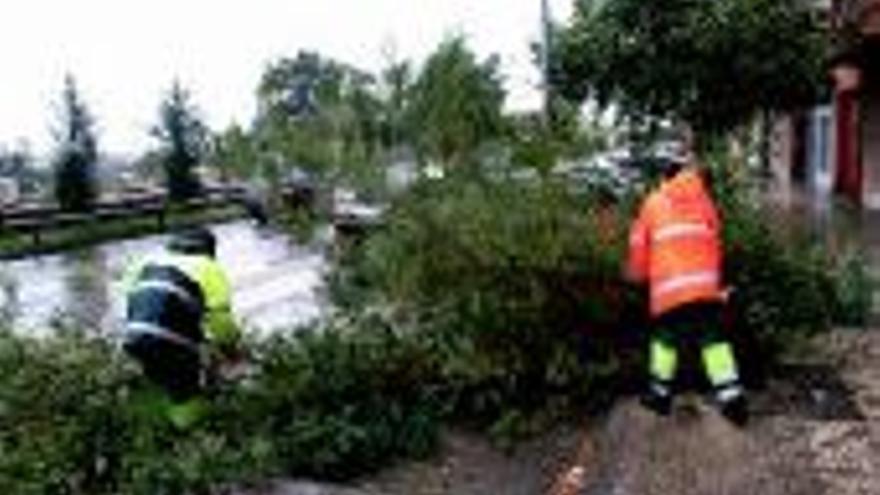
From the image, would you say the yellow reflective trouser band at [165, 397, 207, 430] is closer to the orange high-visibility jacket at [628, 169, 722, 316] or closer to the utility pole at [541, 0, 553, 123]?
the orange high-visibility jacket at [628, 169, 722, 316]

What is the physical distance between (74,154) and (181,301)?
31.4 meters

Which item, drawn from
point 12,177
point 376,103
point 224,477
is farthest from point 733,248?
point 12,177

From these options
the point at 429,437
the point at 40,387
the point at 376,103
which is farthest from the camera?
the point at 376,103

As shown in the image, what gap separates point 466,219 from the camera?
1297 cm

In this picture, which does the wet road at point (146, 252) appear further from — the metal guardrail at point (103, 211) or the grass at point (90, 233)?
the metal guardrail at point (103, 211)

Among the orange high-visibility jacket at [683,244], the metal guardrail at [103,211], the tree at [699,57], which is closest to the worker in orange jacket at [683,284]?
the orange high-visibility jacket at [683,244]

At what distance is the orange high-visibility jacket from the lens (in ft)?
38.4

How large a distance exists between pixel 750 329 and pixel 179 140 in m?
37.8

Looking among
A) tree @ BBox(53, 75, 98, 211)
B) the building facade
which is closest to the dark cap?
the building facade

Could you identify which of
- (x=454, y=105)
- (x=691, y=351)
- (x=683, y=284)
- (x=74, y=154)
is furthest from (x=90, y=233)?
(x=683, y=284)

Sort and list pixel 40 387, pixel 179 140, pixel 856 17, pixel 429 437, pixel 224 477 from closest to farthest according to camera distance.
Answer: pixel 224 477
pixel 40 387
pixel 429 437
pixel 856 17
pixel 179 140

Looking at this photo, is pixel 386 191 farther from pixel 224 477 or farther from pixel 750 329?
pixel 224 477

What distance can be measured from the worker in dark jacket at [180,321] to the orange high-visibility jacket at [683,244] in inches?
103

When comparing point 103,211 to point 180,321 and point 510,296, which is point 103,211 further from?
point 180,321
